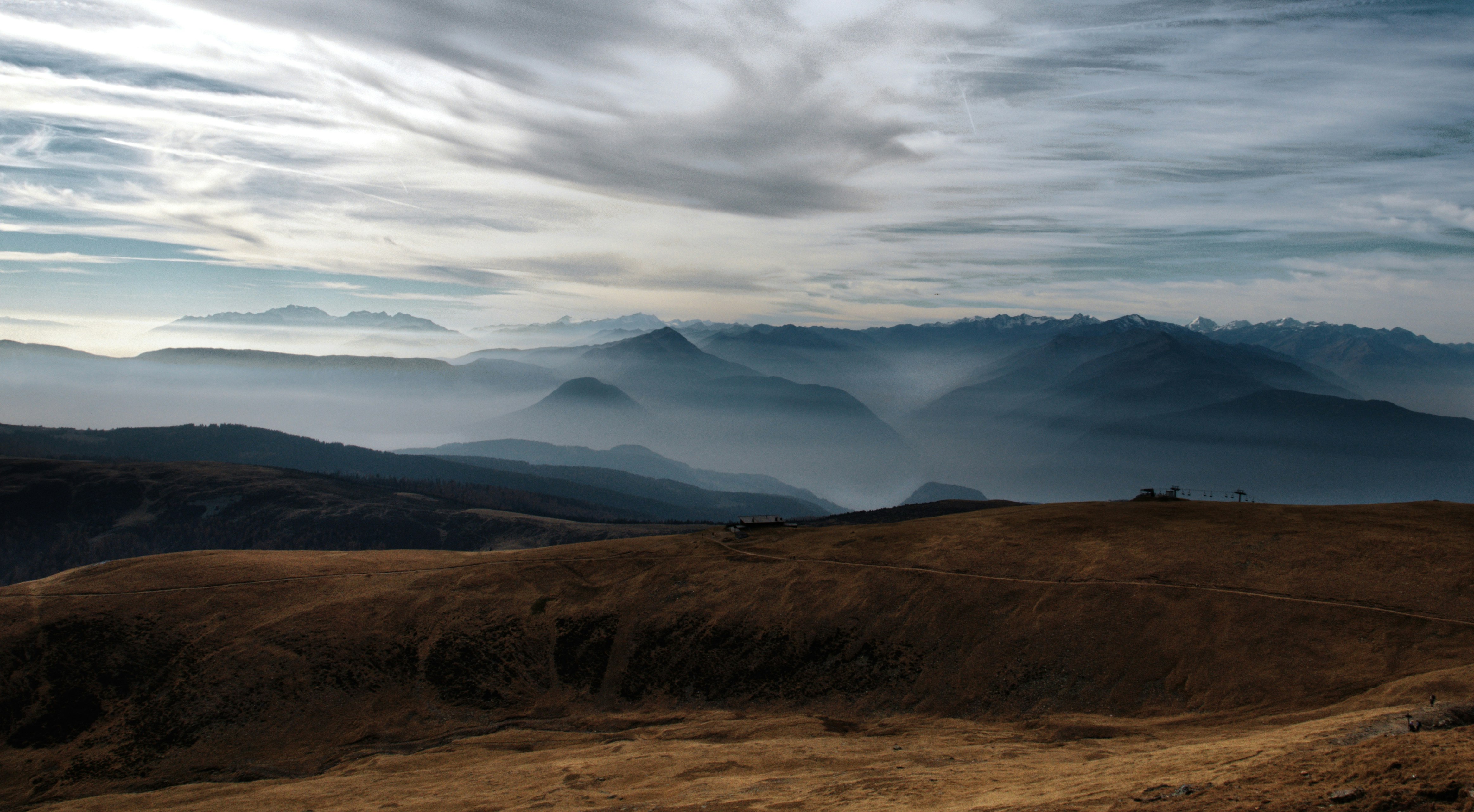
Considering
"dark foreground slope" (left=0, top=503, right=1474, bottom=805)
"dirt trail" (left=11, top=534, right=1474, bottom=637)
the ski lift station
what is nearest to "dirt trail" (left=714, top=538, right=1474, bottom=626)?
"dirt trail" (left=11, top=534, right=1474, bottom=637)

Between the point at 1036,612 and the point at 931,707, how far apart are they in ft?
56.8

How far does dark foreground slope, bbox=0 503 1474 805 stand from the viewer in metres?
70.8

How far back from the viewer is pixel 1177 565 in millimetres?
85375

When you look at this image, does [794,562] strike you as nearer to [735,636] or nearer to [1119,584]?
[735,636]

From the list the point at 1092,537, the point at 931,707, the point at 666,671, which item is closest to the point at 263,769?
the point at 666,671

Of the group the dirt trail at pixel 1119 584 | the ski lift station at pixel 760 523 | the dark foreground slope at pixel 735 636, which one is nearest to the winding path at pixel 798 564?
the dirt trail at pixel 1119 584

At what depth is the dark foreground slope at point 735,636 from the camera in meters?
70.8

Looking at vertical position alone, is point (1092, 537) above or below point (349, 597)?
above

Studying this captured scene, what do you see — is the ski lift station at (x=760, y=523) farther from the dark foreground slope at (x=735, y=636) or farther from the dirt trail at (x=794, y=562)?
the dark foreground slope at (x=735, y=636)

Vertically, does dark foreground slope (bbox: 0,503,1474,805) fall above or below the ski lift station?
below

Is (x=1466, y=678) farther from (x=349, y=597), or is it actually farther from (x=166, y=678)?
(x=166, y=678)

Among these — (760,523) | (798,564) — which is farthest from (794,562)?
(760,523)

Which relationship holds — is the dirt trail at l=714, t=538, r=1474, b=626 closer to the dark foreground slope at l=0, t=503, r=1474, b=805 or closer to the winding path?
the winding path

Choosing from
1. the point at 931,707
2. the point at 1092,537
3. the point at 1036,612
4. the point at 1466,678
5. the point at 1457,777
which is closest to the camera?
the point at 1457,777
